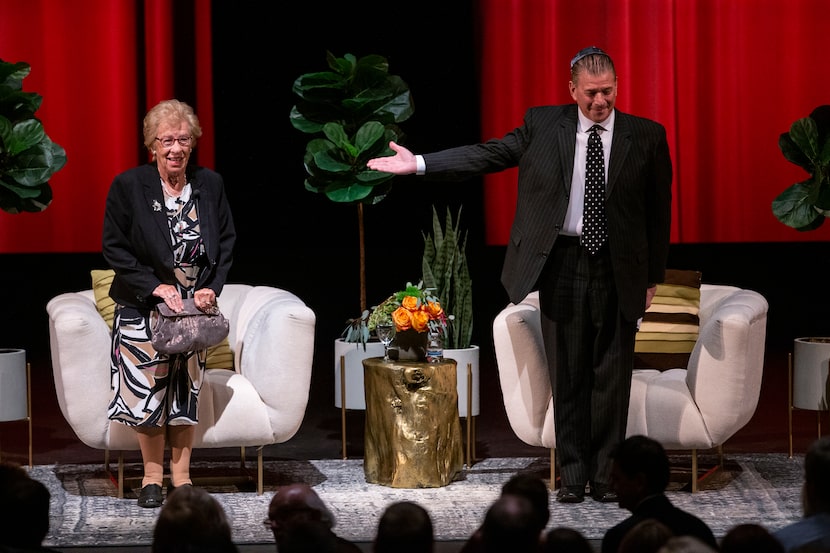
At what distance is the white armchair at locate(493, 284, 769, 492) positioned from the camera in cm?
445

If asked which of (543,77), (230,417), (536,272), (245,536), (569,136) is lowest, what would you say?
(245,536)

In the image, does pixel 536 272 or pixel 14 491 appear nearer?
pixel 14 491

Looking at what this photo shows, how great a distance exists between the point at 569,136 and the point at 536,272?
454 millimetres

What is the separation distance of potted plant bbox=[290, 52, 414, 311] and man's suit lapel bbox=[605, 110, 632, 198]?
1.24 meters

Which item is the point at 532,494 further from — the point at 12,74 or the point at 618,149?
the point at 12,74

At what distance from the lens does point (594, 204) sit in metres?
4.27

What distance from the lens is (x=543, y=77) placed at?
752 centimetres

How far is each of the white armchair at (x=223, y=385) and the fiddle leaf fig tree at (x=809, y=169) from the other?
1851 millimetres

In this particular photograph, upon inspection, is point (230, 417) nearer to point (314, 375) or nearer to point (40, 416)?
point (40, 416)

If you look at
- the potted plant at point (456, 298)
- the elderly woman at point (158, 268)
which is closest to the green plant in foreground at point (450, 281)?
the potted plant at point (456, 298)

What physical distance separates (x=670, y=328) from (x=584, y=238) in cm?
83

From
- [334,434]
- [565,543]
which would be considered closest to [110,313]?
[334,434]

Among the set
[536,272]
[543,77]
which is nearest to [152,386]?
[536,272]

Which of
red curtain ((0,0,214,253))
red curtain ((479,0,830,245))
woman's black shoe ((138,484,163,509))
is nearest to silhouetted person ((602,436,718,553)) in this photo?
woman's black shoe ((138,484,163,509))
